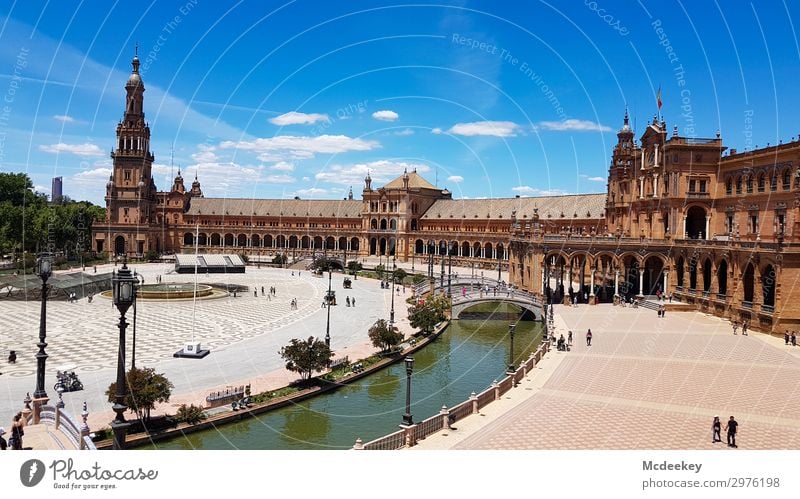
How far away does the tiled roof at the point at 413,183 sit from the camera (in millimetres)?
128750

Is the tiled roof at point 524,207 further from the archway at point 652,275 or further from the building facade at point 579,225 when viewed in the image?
the archway at point 652,275

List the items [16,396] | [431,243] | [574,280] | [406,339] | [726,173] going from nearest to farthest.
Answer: [16,396], [406,339], [726,173], [574,280], [431,243]

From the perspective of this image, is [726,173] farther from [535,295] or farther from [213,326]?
[213,326]

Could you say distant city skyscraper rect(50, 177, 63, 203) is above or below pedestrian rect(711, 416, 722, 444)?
above

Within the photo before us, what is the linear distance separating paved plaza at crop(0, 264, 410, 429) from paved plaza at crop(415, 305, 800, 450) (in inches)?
561

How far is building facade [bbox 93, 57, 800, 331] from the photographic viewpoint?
172 feet

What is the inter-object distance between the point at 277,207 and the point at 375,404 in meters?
112

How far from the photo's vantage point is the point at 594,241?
64750 mm

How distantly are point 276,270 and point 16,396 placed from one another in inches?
3103

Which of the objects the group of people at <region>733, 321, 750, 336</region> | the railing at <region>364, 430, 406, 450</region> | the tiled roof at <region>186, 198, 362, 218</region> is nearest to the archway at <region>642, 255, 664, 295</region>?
the group of people at <region>733, 321, 750, 336</region>

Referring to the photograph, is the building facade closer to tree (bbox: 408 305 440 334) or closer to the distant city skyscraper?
tree (bbox: 408 305 440 334)

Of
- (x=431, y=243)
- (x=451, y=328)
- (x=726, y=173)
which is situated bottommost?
(x=451, y=328)

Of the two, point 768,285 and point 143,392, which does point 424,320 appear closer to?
point 768,285
